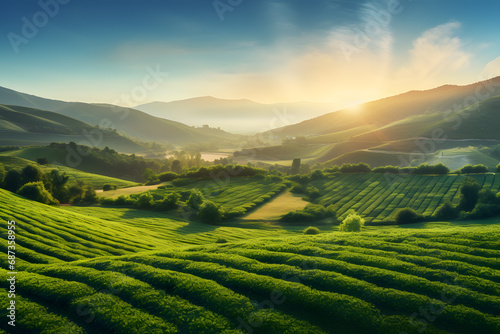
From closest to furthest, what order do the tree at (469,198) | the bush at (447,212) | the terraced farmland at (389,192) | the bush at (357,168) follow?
the bush at (447,212)
the tree at (469,198)
the terraced farmland at (389,192)
the bush at (357,168)

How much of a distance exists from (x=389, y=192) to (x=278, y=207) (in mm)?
29010

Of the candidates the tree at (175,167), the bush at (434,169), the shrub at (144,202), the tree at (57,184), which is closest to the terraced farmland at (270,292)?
the tree at (57,184)

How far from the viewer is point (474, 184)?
53031 millimetres

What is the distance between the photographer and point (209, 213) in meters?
54.2

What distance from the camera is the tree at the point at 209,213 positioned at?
2133 inches

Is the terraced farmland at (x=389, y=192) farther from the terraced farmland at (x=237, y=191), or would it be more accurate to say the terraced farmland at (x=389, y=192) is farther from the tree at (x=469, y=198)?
the terraced farmland at (x=237, y=191)

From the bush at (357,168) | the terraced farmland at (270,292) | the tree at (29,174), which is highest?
the tree at (29,174)

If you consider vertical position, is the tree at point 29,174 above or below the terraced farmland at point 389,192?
above

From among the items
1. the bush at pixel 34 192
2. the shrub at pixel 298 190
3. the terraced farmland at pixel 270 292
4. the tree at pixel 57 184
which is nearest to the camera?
the terraced farmland at pixel 270 292

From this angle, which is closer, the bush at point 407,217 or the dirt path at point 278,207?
the bush at point 407,217

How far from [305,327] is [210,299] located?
4.29 m

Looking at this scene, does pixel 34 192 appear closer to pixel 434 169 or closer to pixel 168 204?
pixel 168 204

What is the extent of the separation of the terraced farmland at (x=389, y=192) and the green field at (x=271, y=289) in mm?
40492

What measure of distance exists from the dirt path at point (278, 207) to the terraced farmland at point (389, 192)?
6.20 metres
